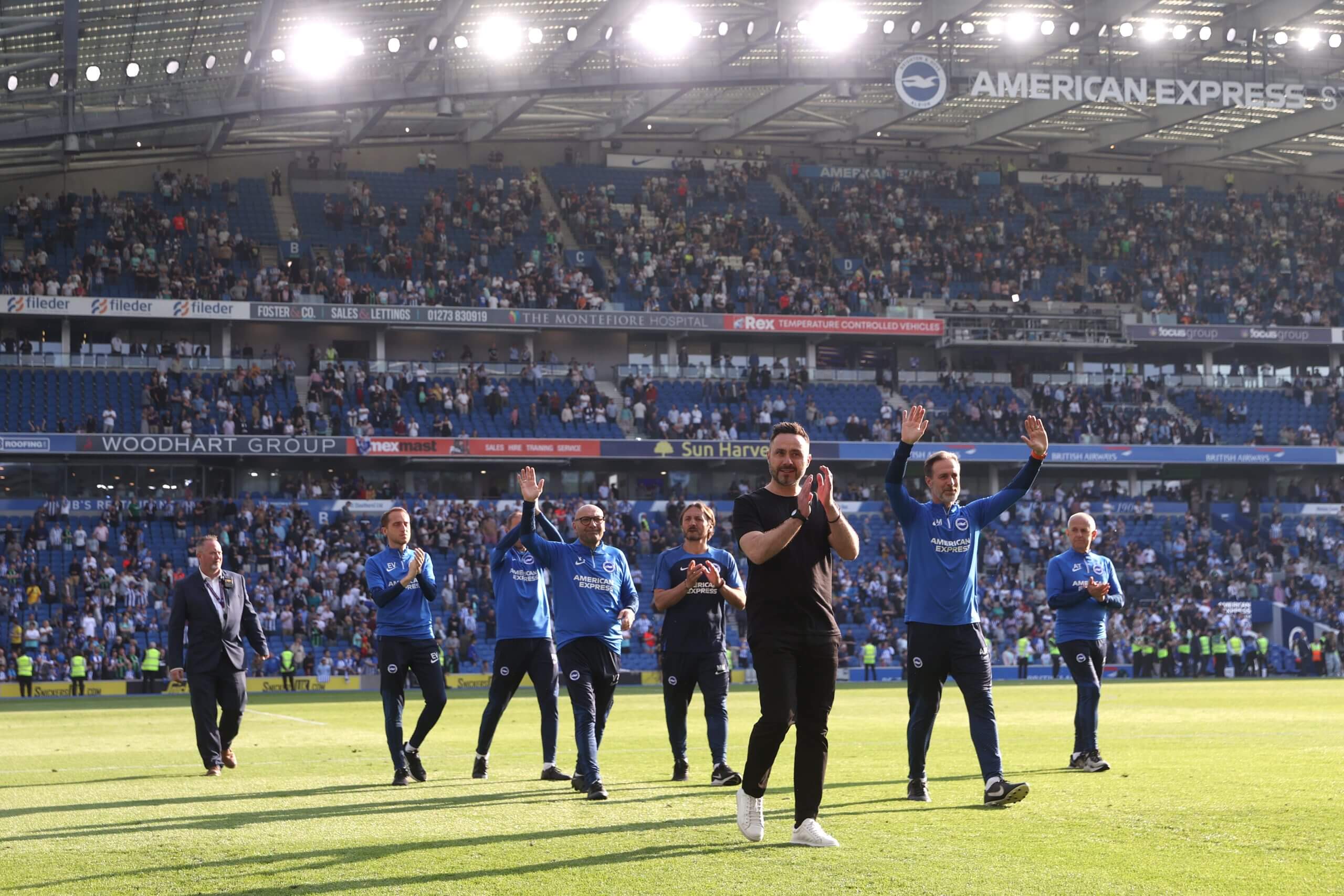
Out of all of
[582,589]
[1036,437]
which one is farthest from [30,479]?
[1036,437]

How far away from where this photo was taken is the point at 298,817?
10.2 meters

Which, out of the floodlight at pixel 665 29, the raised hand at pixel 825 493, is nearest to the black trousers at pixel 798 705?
the raised hand at pixel 825 493

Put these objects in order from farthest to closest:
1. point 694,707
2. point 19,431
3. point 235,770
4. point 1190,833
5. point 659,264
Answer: point 659,264 < point 19,431 < point 694,707 < point 235,770 < point 1190,833

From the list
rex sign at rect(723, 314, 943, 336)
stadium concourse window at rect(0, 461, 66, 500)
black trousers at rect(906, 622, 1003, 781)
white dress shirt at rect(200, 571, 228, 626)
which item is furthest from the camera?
rex sign at rect(723, 314, 943, 336)

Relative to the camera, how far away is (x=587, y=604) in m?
12.0

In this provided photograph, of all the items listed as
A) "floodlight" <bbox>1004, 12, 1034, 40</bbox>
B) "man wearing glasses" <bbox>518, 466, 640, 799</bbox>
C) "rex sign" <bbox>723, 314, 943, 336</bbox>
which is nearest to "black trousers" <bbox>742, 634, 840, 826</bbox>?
"man wearing glasses" <bbox>518, 466, 640, 799</bbox>

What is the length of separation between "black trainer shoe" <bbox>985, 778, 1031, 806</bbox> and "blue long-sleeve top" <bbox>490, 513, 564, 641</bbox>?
435 centimetres

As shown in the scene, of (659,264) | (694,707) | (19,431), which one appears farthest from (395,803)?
(659,264)

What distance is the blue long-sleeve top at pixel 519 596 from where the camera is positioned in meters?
13.0

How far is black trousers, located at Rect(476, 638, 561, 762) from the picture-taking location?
12758 millimetres

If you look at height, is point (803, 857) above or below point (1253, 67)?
below

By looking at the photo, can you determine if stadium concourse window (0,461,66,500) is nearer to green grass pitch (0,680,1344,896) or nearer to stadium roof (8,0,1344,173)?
stadium roof (8,0,1344,173)

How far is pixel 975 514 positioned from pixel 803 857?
11.0ft

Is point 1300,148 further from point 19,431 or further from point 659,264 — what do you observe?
point 19,431
